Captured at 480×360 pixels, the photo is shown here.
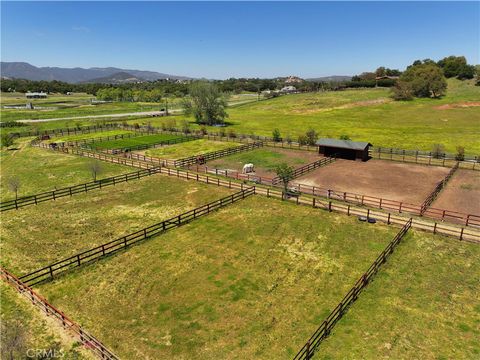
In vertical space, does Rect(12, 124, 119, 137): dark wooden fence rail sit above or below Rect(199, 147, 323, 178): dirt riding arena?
above

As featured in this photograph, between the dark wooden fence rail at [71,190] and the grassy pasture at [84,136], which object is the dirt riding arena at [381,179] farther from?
the grassy pasture at [84,136]

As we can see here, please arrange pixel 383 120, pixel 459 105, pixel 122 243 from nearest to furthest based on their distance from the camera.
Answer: pixel 122 243 < pixel 383 120 < pixel 459 105

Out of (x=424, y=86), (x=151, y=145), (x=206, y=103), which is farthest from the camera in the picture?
(x=424, y=86)

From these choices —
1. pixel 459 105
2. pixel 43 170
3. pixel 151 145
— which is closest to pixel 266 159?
pixel 151 145

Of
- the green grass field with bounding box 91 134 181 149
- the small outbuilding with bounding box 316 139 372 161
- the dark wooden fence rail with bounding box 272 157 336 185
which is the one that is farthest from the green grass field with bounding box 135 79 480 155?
the dark wooden fence rail with bounding box 272 157 336 185

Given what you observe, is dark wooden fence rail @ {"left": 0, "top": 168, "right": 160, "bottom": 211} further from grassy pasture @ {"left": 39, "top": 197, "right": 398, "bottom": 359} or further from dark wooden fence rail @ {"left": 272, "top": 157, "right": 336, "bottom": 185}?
grassy pasture @ {"left": 39, "top": 197, "right": 398, "bottom": 359}

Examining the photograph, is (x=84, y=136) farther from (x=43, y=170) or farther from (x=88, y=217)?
(x=88, y=217)
